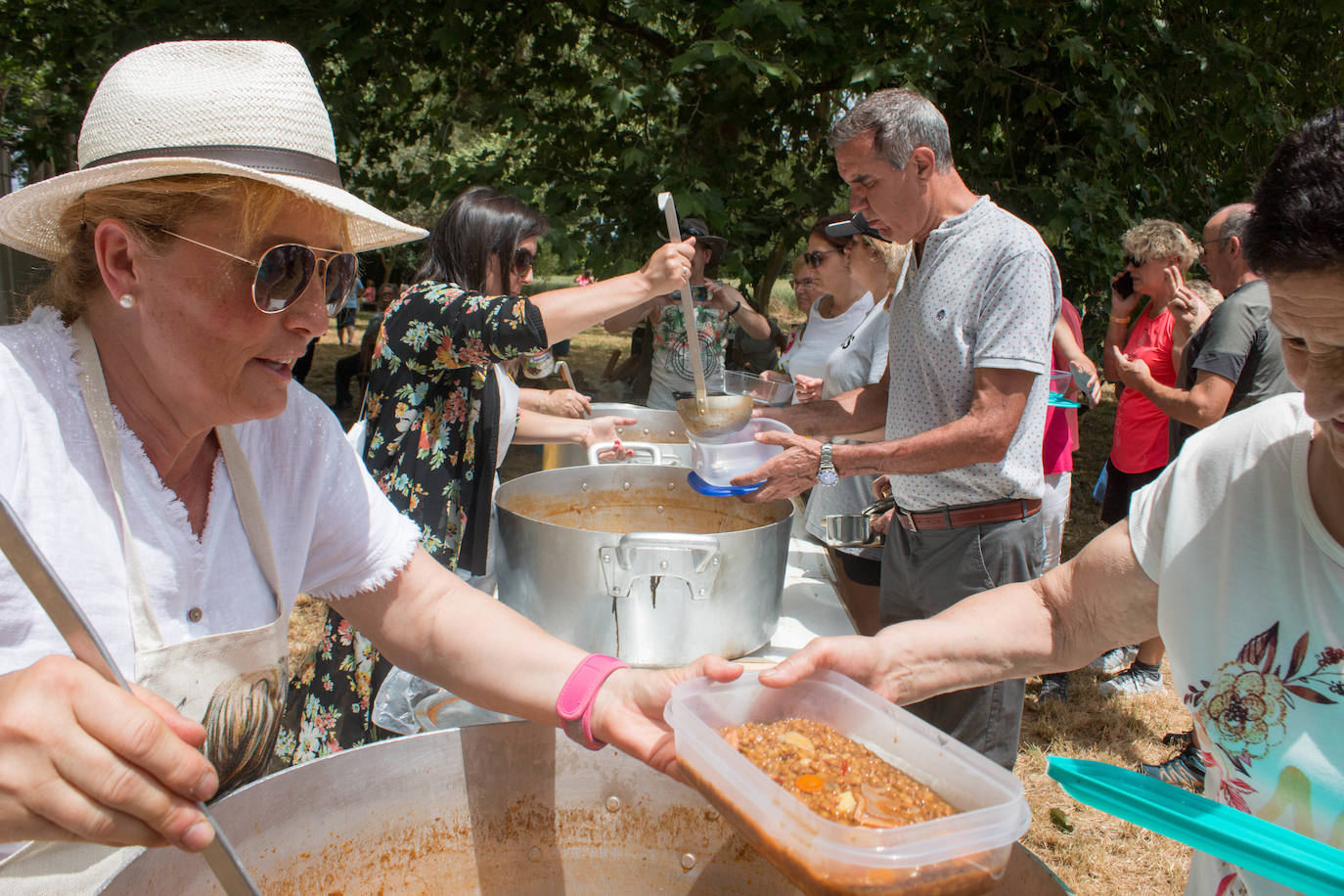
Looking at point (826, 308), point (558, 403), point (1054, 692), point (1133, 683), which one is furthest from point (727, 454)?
point (1133, 683)

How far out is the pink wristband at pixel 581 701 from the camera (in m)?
1.26

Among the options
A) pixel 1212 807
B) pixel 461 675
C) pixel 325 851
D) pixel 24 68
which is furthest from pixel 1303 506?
pixel 24 68

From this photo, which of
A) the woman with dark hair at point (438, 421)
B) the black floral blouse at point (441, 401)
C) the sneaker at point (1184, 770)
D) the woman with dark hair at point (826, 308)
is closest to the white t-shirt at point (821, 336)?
the woman with dark hair at point (826, 308)

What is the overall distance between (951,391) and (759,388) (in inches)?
40.8

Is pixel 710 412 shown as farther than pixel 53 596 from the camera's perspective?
Yes

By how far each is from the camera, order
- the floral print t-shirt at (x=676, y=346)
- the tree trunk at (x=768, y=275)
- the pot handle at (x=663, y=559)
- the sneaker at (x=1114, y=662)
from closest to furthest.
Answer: the pot handle at (x=663, y=559), the sneaker at (x=1114, y=662), the floral print t-shirt at (x=676, y=346), the tree trunk at (x=768, y=275)

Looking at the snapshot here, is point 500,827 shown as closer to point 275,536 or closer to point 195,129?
point 275,536

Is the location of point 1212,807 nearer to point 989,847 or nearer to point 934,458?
point 989,847

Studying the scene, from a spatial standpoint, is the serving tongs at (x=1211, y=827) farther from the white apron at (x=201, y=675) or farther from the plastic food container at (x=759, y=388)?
the plastic food container at (x=759, y=388)

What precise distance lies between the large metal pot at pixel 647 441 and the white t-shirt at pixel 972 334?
2.59 feet

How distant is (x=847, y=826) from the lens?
0.89 meters

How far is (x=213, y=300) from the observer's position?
1073 millimetres

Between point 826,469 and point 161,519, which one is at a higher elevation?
point 161,519

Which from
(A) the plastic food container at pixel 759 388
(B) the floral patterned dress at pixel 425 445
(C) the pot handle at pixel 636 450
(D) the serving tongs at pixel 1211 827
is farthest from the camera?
(A) the plastic food container at pixel 759 388
